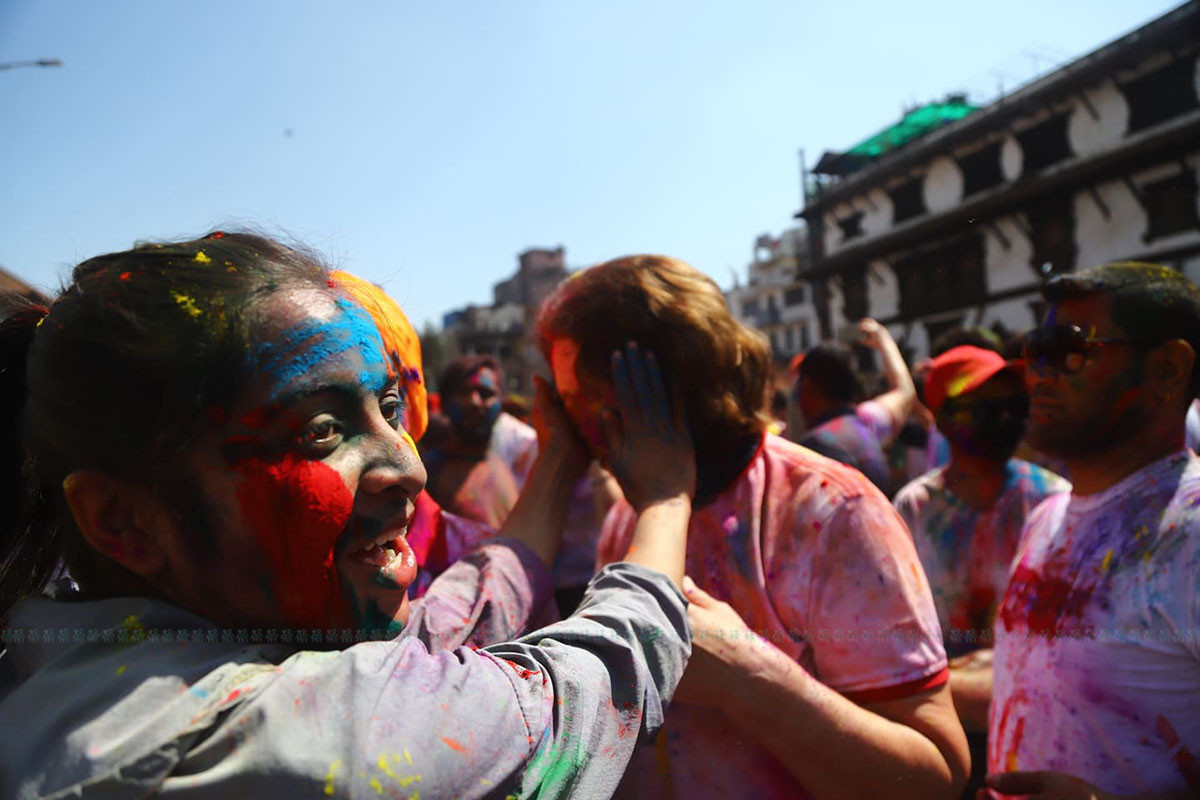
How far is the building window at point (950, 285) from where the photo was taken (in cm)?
2050

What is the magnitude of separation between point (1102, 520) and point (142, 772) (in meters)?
2.14

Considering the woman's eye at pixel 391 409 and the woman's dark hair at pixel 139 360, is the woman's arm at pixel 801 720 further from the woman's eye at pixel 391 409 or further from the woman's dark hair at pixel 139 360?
the woman's dark hair at pixel 139 360

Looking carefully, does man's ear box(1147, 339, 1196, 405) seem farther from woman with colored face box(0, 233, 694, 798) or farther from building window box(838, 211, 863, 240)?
building window box(838, 211, 863, 240)

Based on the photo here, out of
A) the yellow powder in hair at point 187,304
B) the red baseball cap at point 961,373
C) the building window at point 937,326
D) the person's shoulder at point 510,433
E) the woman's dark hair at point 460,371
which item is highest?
the yellow powder in hair at point 187,304

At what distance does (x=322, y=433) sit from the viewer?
1017mm

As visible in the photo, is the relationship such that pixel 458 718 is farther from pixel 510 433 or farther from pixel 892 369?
pixel 510 433

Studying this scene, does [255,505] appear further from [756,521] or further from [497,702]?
[756,521]

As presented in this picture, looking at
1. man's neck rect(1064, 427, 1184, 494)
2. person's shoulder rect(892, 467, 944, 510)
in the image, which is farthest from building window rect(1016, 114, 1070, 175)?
man's neck rect(1064, 427, 1184, 494)

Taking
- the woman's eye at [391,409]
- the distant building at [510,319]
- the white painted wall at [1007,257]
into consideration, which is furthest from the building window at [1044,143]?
the distant building at [510,319]

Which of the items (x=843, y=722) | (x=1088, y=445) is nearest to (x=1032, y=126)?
(x=1088, y=445)

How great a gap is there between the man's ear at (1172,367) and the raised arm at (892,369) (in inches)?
86.4

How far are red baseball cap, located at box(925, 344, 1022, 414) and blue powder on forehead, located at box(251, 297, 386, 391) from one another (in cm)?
288

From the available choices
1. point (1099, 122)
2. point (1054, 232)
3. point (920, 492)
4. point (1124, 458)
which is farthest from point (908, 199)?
point (1124, 458)

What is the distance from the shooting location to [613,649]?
104 centimetres
